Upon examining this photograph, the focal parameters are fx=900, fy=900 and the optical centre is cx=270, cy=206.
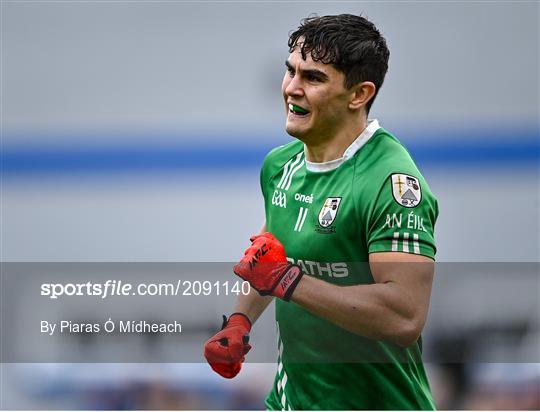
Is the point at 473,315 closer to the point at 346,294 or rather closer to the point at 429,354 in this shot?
the point at 429,354

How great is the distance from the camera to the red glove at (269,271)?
224 centimetres

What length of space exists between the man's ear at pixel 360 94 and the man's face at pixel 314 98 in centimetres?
2

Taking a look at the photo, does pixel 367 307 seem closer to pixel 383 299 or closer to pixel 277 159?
pixel 383 299

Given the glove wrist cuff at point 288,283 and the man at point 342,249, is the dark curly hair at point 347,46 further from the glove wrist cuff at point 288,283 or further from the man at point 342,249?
the glove wrist cuff at point 288,283

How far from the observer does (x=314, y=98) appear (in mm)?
2365

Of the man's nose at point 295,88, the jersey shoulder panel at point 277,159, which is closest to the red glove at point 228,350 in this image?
the jersey shoulder panel at point 277,159

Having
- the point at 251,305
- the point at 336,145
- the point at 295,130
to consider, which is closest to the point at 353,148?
the point at 336,145

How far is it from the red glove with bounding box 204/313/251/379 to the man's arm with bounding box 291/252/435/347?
0.34m

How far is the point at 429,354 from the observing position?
325 centimetres

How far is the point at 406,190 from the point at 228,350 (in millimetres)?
684

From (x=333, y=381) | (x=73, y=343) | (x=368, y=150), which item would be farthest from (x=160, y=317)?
(x=368, y=150)

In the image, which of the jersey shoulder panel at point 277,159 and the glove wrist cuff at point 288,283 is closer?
the glove wrist cuff at point 288,283

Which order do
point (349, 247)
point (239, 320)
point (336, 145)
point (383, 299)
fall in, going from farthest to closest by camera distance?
point (239, 320), point (336, 145), point (349, 247), point (383, 299)

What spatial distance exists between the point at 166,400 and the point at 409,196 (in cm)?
144
